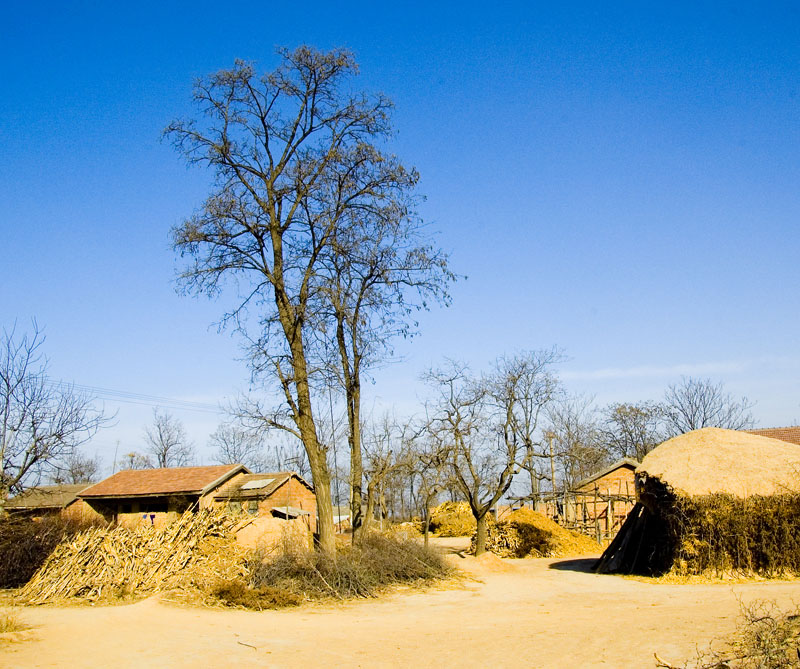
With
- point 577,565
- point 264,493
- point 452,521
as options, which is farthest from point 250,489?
point 577,565

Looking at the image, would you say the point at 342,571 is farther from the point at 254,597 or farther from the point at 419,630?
A: the point at 419,630

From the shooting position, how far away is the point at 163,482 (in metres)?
37.5

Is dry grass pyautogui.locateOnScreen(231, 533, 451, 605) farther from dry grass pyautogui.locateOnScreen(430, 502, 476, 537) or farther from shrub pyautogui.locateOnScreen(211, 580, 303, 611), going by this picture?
dry grass pyautogui.locateOnScreen(430, 502, 476, 537)

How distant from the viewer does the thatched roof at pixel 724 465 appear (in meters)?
18.0

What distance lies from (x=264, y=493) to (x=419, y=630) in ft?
90.3

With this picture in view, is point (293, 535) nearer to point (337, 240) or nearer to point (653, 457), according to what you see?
point (337, 240)

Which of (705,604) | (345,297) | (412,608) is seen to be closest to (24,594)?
(412,608)

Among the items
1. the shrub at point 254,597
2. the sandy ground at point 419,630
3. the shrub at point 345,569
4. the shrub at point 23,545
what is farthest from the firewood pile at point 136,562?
the shrub at point 23,545

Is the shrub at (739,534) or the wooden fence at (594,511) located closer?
the shrub at (739,534)

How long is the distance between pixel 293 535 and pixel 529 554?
13.3 meters

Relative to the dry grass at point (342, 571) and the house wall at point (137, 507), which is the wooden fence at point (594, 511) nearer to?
the dry grass at point (342, 571)

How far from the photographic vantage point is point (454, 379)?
2645 centimetres

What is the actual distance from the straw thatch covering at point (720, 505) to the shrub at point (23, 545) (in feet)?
54.6

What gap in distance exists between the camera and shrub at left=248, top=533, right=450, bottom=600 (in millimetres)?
15641
